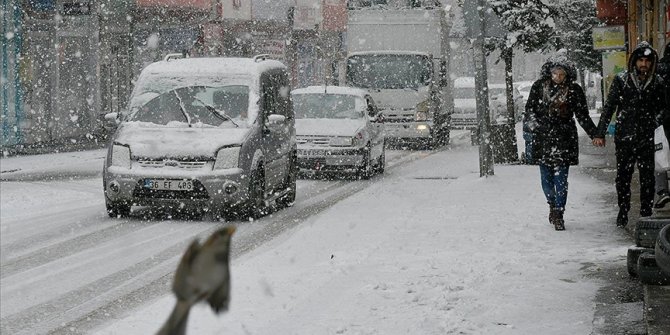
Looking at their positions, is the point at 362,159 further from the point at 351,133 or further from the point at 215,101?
the point at 215,101

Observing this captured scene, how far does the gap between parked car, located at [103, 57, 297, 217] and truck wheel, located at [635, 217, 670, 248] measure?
20.3ft

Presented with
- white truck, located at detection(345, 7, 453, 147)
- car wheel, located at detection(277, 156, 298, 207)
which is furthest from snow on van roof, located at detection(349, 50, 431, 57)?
car wheel, located at detection(277, 156, 298, 207)

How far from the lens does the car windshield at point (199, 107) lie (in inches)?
523

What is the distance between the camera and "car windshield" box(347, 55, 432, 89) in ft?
93.0

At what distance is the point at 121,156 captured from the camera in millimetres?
12812

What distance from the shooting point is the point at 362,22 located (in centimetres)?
3017

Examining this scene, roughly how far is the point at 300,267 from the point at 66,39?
29955 millimetres

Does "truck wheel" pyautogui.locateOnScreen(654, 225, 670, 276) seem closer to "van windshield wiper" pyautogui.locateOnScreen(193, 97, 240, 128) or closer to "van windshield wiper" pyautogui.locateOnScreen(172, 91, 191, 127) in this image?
"van windshield wiper" pyautogui.locateOnScreen(193, 97, 240, 128)

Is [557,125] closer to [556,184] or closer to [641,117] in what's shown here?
[556,184]

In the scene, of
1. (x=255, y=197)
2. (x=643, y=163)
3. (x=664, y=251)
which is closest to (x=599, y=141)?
(x=643, y=163)

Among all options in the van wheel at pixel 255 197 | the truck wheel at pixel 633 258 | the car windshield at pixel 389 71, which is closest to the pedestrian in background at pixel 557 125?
the truck wheel at pixel 633 258

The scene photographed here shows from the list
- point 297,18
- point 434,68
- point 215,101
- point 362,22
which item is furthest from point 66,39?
point 215,101

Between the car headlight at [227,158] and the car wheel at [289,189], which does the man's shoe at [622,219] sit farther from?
Answer: the car wheel at [289,189]

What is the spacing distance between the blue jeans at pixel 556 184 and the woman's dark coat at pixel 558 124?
0.27 feet
